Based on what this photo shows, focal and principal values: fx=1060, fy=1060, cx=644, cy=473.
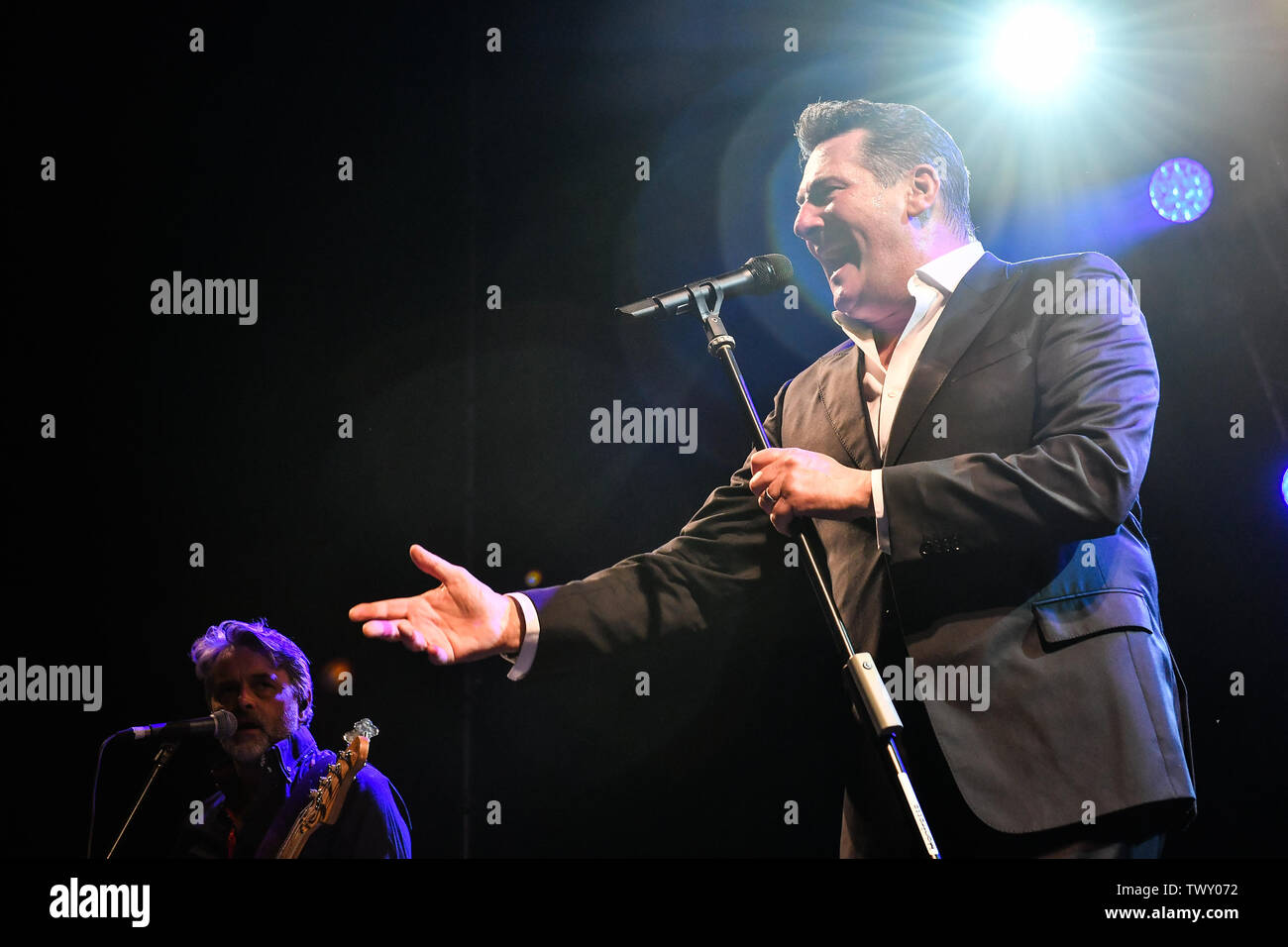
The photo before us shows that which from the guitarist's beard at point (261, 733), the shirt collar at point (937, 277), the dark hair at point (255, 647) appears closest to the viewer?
the shirt collar at point (937, 277)

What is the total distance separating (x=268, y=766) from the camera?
2.86m

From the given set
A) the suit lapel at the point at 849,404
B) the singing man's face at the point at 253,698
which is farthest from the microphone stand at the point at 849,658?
the singing man's face at the point at 253,698

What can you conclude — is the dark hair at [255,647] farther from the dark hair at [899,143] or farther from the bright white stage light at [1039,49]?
the bright white stage light at [1039,49]

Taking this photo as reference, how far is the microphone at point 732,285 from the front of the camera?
7.19 ft

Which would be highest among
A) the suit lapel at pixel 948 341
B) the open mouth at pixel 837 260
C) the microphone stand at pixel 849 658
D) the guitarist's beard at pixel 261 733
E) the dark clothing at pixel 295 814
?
the open mouth at pixel 837 260

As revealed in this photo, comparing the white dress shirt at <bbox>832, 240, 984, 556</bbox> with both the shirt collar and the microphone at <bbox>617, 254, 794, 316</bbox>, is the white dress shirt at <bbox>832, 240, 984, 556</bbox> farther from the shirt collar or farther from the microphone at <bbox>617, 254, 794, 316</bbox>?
the microphone at <bbox>617, 254, 794, 316</bbox>

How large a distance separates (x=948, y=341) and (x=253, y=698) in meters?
1.99

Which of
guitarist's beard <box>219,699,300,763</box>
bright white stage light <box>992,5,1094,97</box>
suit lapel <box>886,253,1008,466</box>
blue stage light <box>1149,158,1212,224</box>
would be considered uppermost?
bright white stage light <box>992,5,1094,97</box>

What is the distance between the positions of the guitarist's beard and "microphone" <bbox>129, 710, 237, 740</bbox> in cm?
20

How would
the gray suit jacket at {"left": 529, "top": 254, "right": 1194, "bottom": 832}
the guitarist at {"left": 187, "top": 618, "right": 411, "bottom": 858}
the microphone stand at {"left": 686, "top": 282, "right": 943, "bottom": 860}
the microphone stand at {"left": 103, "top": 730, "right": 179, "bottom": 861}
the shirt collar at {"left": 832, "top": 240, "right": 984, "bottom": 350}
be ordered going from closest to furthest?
the microphone stand at {"left": 686, "top": 282, "right": 943, "bottom": 860} → the gray suit jacket at {"left": 529, "top": 254, "right": 1194, "bottom": 832} → the shirt collar at {"left": 832, "top": 240, "right": 984, "bottom": 350} → the microphone stand at {"left": 103, "top": 730, "right": 179, "bottom": 861} → the guitarist at {"left": 187, "top": 618, "right": 411, "bottom": 858}

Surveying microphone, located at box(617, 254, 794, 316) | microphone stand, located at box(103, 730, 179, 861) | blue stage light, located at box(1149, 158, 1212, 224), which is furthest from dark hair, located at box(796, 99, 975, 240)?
microphone stand, located at box(103, 730, 179, 861)

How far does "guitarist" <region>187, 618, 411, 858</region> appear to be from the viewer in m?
2.60

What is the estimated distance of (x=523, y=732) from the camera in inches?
105
